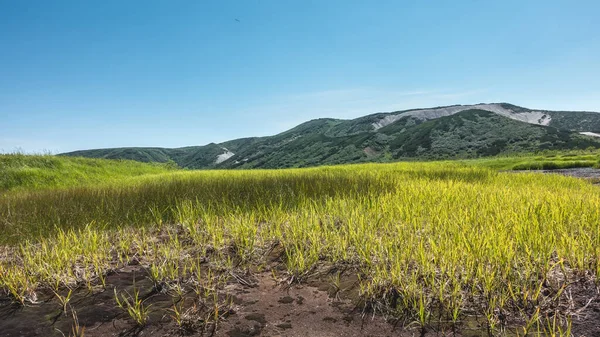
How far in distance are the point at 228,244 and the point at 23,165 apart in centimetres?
2230

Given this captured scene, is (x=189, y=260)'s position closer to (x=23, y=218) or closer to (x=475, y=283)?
(x=475, y=283)

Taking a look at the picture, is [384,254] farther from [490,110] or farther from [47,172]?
[490,110]

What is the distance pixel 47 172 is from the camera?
1952cm

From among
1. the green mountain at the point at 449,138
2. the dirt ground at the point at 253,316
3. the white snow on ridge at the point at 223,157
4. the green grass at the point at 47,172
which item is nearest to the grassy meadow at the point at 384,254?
the dirt ground at the point at 253,316

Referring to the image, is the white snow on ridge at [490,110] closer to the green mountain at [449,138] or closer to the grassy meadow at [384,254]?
the green mountain at [449,138]

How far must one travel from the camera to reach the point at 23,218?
7.21 meters

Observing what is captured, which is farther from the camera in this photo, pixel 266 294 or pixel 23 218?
pixel 23 218

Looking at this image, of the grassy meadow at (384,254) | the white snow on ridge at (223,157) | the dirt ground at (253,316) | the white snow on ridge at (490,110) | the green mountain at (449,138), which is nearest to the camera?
the dirt ground at (253,316)

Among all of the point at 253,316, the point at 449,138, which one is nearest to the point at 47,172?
the point at 253,316

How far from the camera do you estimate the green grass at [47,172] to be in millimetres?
17566

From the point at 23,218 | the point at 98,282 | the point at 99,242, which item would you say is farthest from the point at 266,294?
the point at 23,218

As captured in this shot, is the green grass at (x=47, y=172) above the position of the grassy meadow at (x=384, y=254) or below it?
above

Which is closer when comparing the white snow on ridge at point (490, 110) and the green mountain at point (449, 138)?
the green mountain at point (449, 138)

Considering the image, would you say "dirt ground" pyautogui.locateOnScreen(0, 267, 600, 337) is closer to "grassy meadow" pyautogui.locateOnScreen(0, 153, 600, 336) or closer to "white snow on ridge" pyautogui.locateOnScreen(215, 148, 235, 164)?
"grassy meadow" pyautogui.locateOnScreen(0, 153, 600, 336)
